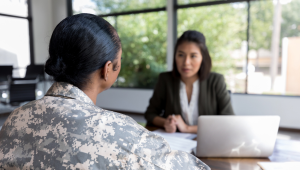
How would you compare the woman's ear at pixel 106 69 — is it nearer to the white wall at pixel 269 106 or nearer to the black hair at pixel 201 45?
the black hair at pixel 201 45

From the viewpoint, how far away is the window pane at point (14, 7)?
18.3ft

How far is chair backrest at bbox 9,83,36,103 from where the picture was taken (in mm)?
4172

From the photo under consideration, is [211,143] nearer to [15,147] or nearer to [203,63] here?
[15,147]

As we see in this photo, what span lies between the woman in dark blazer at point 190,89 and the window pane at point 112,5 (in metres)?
3.34

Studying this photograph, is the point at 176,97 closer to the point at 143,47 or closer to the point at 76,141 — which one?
the point at 76,141

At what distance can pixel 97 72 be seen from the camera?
0.66 m

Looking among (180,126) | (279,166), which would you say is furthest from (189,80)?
(279,166)

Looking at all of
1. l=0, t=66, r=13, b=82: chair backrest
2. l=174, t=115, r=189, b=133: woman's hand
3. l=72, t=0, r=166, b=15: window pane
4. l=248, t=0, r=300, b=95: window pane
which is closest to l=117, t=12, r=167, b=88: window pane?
l=72, t=0, r=166, b=15: window pane

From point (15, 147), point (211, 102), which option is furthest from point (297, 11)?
point (15, 147)

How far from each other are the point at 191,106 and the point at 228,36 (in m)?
2.84

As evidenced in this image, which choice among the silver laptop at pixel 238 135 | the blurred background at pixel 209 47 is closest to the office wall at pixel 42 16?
the blurred background at pixel 209 47

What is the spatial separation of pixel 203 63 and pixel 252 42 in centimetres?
272

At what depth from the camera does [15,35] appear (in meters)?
5.88

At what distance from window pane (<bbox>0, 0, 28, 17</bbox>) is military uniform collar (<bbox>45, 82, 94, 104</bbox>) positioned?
610 cm
